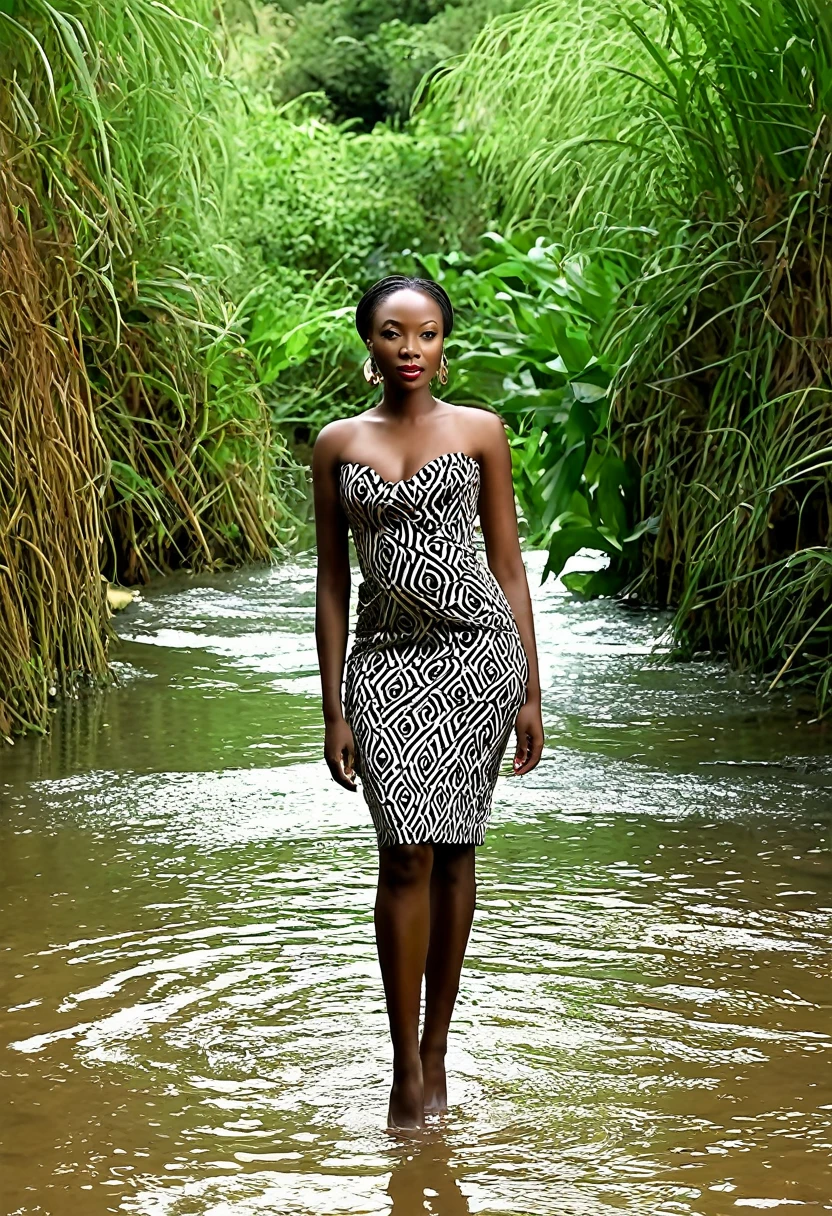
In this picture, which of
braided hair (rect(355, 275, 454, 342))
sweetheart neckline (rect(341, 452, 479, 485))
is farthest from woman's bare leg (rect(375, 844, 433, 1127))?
braided hair (rect(355, 275, 454, 342))

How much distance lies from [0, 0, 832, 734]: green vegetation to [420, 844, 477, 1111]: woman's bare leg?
236cm

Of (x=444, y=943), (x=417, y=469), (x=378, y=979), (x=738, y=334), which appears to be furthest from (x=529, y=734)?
(x=738, y=334)

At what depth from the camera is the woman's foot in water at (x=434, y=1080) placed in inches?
116

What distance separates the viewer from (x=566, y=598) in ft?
24.8

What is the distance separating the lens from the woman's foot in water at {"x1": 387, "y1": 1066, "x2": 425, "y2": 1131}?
2867mm

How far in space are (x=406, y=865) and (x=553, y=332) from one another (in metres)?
4.94

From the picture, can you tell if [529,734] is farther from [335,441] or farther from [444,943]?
[335,441]

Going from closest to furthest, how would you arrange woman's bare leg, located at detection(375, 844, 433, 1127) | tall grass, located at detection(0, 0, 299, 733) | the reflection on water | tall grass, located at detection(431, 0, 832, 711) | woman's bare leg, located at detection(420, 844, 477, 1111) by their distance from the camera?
the reflection on water, woman's bare leg, located at detection(375, 844, 433, 1127), woman's bare leg, located at detection(420, 844, 477, 1111), tall grass, located at detection(0, 0, 299, 733), tall grass, located at detection(431, 0, 832, 711)

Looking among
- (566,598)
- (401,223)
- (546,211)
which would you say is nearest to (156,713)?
(566,598)

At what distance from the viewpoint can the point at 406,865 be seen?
2.89m

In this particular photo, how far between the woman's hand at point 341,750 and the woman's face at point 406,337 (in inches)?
22.9

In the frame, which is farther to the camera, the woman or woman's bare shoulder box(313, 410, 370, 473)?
woman's bare shoulder box(313, 410, 370, 473)

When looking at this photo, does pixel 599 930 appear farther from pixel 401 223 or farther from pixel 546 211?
pixel 401 223

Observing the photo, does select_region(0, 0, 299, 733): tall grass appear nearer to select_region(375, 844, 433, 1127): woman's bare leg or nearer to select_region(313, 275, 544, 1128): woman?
select_region(313, 275, 544, 1128): woman
